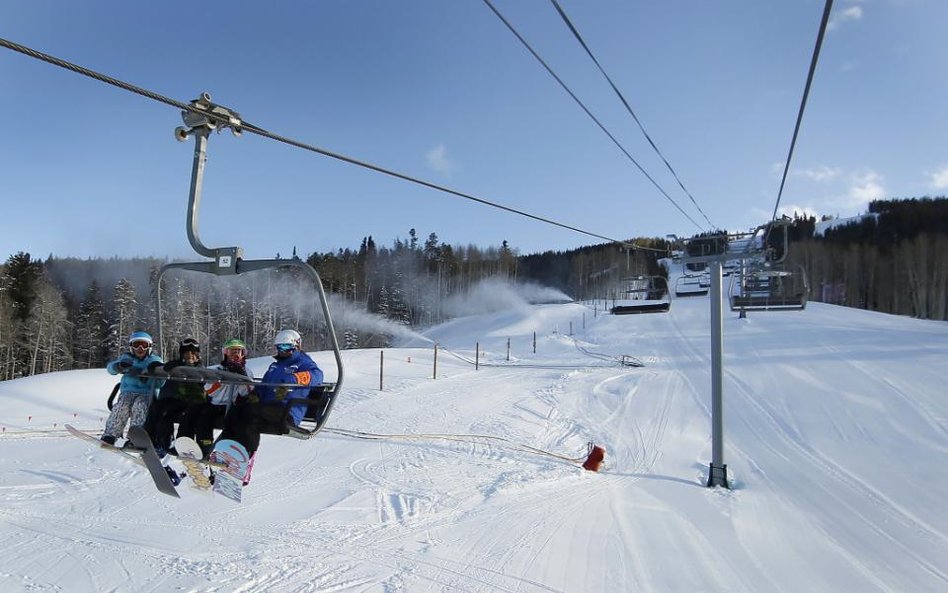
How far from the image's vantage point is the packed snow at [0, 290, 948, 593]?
18.9 feet

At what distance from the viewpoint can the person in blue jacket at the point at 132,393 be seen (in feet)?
16.1

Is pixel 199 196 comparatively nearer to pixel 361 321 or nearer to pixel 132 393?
pixel 132 393

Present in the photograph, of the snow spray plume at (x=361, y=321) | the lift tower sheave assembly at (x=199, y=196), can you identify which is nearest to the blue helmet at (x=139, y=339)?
the lift tower sheave assembly at (x=199, y=196)

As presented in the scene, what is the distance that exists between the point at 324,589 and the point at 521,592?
2.04 m

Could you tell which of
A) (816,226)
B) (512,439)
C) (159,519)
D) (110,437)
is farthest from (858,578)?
(816,226)

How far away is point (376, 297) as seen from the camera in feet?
204

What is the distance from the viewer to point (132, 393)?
5.04 m

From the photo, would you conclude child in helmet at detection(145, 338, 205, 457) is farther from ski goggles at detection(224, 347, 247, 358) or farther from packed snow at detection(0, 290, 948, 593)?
packed snow at detection(0, 290, 948, 593)

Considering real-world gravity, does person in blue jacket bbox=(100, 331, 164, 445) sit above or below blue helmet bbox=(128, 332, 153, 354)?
below

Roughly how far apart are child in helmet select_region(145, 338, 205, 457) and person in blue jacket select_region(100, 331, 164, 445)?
97mm

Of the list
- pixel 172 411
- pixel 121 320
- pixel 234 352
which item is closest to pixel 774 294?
pixel 234 352

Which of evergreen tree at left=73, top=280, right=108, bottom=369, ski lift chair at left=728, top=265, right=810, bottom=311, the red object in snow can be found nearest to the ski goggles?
the red object in snow

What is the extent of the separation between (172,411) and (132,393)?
1.61 ft

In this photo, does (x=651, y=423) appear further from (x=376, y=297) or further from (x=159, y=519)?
(x=376, y=297)
